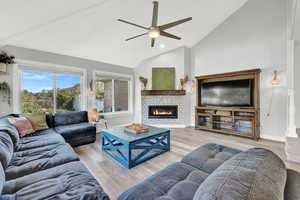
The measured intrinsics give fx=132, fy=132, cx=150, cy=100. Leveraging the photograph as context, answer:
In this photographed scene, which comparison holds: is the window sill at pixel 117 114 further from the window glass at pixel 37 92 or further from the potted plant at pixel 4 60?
the potted plant at pixel 4 60

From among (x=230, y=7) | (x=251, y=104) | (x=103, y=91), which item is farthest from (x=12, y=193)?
(x=230, y=7)

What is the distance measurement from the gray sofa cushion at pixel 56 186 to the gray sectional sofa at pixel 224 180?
305 mm

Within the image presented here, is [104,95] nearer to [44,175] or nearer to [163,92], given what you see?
[163,92]

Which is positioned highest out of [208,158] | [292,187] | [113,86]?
[113,86]

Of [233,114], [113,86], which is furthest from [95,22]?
[233,114]

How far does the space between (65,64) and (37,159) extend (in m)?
3.00

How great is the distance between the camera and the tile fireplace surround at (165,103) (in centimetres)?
500

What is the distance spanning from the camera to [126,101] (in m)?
5.65

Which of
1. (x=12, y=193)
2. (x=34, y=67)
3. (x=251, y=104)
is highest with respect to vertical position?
(x=34, y=67)

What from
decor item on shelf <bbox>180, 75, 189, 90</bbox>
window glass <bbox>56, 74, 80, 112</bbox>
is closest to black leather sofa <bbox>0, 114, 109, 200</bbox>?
window glass <bbox>56, 74, 80, 112</bbox>

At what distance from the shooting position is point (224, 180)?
681mm

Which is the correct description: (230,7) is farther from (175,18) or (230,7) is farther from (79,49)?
(79,49)

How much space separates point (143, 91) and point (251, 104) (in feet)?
11.4

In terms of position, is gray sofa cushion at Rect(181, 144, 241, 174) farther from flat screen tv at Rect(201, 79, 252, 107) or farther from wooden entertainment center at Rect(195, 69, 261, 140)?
flat screen tv at Rect(201, 79, 252, 107)
